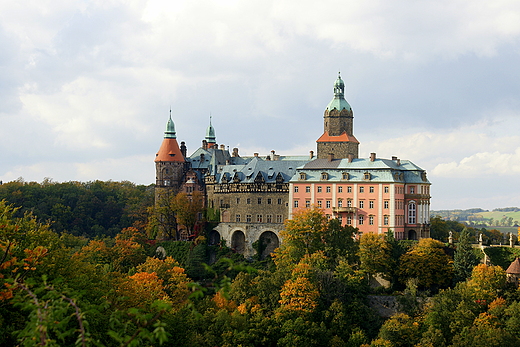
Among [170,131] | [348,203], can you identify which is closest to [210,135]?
[170,131]

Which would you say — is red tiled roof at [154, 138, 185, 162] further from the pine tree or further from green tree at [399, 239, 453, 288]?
the pine tree

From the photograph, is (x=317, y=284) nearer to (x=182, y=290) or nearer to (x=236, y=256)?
(x=182, y=290)

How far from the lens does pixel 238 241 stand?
82.3m

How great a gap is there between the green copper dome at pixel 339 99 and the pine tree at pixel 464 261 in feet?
94.5

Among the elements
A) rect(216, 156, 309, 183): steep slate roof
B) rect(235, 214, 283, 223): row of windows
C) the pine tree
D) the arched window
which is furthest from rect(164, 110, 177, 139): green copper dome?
the pine tree

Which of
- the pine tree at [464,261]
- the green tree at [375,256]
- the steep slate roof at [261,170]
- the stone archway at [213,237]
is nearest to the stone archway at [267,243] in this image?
the stone archway at [213,237]

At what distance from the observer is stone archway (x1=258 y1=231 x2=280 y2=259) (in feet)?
263

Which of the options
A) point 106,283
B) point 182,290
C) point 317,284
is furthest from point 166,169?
point 106,283

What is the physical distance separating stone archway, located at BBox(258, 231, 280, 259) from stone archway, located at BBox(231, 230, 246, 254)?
8.17 ft

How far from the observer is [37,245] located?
3622 cm

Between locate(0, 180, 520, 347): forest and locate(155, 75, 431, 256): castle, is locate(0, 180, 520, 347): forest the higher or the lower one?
the lower one

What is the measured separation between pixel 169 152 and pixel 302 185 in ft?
64.9

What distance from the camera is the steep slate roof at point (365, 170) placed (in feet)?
245

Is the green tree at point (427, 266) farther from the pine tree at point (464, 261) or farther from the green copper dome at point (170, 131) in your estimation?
the green copper dome at point (170, 131)
